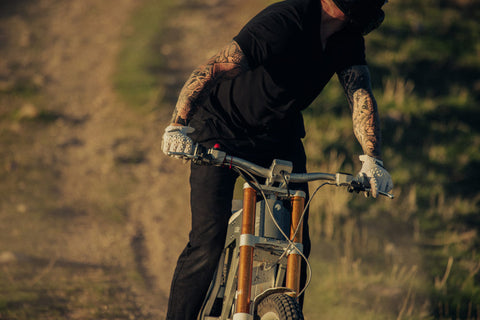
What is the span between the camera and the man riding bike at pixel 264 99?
3.58m

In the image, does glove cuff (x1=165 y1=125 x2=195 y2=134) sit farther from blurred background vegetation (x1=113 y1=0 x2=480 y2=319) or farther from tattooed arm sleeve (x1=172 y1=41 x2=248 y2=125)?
blurred background vegetation (x1=113 y1=0 x2=480 y2=319)

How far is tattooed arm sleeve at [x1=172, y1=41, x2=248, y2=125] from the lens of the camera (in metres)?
3.56

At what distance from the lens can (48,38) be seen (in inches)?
573

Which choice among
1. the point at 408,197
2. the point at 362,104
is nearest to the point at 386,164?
the point at 408,197

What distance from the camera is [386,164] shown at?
32.0ft

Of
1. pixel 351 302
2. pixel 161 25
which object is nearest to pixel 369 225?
pixel 351 302

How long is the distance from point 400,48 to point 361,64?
10.7 metres

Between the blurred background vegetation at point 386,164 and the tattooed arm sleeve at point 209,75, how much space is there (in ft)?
9.16

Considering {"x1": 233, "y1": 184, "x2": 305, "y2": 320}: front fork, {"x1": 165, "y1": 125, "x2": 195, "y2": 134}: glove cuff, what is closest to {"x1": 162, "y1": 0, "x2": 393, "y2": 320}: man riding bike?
{"x1": 165, "y1": 125, "x2": 195, "y2": 134}: glove cuff

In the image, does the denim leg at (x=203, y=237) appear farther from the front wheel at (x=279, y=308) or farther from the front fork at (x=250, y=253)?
the front wheel at (x=279, y=308)

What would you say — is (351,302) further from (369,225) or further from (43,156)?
(43,156)

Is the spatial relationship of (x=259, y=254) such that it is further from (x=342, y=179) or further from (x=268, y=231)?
(x=342, y=179)

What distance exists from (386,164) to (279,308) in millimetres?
6989

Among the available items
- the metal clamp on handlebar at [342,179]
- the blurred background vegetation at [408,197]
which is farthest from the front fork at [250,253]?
the blurred background vegetation at [408,197]
